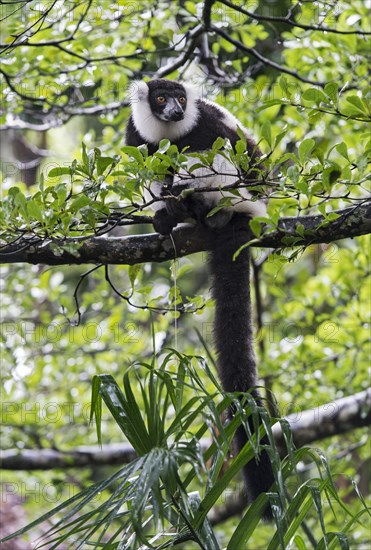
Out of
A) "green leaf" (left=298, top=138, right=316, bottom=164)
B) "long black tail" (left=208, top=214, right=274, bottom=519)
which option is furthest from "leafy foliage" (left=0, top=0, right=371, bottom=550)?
"long black tail" (left=208, top=214, right=274, bottom=519)

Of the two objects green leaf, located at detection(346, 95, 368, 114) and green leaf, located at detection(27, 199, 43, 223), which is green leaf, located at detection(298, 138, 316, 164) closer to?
green leaf, located at detection(346, 95, 368, 114)

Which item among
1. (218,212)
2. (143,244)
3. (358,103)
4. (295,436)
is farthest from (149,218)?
(295,436)

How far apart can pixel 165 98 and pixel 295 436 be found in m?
2.52

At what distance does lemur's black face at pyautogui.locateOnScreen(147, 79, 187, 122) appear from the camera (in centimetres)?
442

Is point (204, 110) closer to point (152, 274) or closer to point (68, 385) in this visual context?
point (152, 274)

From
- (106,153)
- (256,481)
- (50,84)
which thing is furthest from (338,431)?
(50,84)

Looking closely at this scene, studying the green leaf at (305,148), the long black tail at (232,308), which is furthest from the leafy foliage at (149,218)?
the long black tail at (232,308)

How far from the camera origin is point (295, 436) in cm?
520

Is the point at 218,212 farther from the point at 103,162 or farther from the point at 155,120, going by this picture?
the point at 103,162

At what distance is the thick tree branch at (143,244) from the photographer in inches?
121

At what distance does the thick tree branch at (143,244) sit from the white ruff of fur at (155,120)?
104 cm

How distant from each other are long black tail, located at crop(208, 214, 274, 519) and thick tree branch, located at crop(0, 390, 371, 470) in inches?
60.3

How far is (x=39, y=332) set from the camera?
6.49m

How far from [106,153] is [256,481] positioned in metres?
3.57
